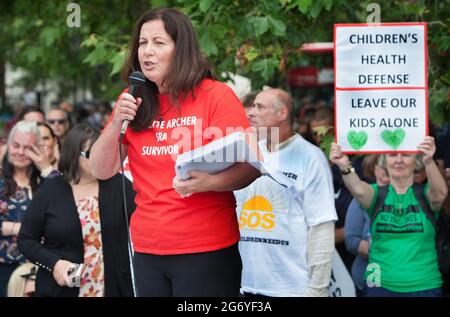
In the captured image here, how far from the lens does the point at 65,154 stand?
227 inches

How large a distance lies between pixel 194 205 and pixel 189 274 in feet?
0.92

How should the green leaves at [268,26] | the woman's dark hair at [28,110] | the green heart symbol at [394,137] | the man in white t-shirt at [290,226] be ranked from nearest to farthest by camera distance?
the green heart symbol at [394,137], the man in white t-shirt at [290,226], the green leaves at [268,26], the woman's dark hair at [28,110]

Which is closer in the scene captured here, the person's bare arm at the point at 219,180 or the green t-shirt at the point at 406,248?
the person's bare arm at the point at 219,180

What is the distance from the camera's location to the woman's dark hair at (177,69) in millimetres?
3670

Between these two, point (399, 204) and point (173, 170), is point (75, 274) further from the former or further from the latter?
point (399, 204)

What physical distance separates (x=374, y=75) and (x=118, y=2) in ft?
16.4

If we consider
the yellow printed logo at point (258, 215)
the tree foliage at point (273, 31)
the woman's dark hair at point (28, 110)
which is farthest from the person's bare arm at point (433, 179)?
the woman's dark hair at point (28, 110)

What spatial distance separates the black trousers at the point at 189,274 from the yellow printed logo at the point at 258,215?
1783mm

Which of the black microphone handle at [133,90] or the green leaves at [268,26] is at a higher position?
the green leaves at [268,26]

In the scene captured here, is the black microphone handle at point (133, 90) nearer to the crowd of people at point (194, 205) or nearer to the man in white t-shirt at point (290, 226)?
the crowd of people at point (194, 205)

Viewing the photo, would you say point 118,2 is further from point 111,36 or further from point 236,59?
point 236,59

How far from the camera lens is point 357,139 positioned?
17.6 feet

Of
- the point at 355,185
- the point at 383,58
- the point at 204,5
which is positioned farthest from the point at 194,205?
the point at 204,5

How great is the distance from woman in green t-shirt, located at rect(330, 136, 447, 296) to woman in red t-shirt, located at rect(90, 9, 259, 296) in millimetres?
2323
